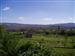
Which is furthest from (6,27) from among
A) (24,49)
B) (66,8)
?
(66,8)

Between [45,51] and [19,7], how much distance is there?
0.99m

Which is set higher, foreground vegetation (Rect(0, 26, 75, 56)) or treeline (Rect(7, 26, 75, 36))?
treeline (Rect(7, 26, 75, 36))

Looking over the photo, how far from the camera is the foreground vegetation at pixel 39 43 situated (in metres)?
2.50

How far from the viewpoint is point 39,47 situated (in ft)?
8.24

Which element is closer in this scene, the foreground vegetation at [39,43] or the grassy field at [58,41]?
the foreground vegetation at [39,43]

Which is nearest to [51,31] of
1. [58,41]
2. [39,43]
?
[58,41]

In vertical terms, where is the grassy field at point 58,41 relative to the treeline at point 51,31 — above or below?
below

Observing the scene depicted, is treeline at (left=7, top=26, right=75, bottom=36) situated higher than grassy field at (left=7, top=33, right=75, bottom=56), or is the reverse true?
treeline at (left=7, top=26, right=75, bottom=36)

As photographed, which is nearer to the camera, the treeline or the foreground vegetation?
the foreground vegetation

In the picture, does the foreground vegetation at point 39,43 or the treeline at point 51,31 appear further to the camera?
the treeline at point 51,31

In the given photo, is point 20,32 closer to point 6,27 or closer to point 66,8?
point 6,27

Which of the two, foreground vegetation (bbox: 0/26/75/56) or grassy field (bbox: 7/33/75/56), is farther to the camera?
grassy field (bbox: 7/33/75/56)

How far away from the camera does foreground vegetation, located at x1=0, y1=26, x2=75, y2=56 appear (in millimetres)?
2500

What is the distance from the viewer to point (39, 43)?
2652 millimetres
